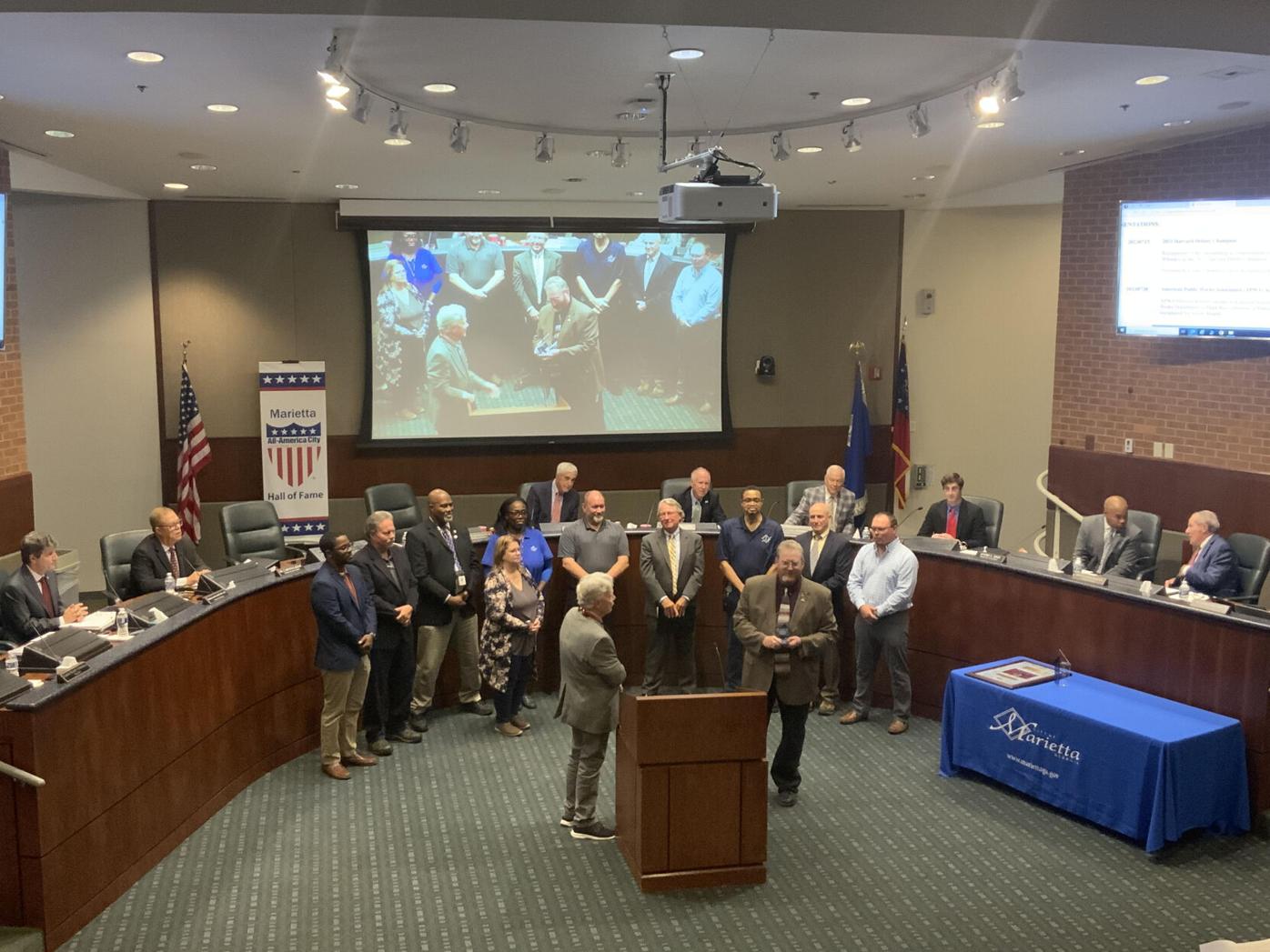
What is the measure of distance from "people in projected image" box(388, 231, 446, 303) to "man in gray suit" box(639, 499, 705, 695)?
4.44m

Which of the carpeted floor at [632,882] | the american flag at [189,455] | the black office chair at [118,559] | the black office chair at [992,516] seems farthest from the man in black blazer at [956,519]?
the american flag at [189,455]

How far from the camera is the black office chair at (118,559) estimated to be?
705 centimetres

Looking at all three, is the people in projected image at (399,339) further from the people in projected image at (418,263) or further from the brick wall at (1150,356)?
the brick wall at (1150,356)

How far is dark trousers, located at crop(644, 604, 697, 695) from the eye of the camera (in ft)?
24.6

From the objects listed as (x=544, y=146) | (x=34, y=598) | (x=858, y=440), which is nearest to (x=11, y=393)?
(x=34, y=598)

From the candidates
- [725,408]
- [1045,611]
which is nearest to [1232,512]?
[1045,611]

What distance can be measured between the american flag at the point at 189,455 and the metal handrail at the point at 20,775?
6.20 meters

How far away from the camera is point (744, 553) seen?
7441 millimetres

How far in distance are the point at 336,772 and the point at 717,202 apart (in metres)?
3.69

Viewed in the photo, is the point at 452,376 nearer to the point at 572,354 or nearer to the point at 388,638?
the point at 572,354

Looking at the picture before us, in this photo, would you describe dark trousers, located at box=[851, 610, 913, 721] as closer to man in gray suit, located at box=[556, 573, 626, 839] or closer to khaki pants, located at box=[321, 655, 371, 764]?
man in gray suit, located at box=[556, 573, 626, 839]

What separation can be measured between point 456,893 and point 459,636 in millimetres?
2501

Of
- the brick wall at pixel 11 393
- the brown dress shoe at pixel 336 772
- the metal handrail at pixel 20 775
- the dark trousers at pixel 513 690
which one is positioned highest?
the brick wall at pixel 11 393

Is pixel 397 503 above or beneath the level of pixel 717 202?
beneath
